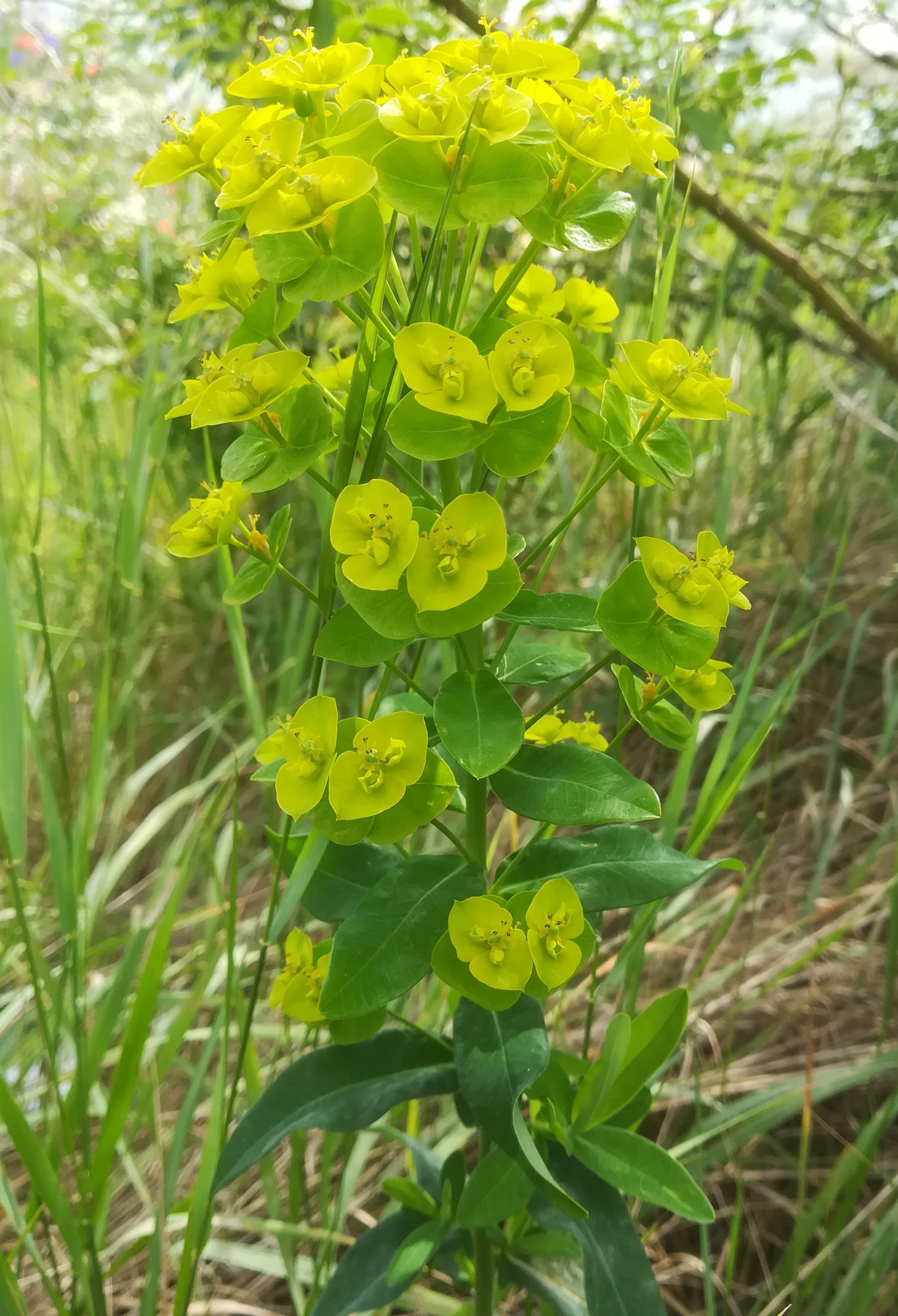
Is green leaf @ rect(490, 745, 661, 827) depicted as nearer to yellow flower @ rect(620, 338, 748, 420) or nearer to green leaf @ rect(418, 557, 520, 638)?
green leaf @ rect(418, 557, 520, 638)

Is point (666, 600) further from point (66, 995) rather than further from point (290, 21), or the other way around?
point (290, 21)

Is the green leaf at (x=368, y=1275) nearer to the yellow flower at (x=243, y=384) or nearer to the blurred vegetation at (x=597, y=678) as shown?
the blurred vegetation at (x=597, y=678)

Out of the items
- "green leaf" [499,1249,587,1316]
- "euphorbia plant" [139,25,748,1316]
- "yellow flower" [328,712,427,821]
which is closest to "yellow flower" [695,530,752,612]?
"euphorbia plant" [139,25,748,1316]

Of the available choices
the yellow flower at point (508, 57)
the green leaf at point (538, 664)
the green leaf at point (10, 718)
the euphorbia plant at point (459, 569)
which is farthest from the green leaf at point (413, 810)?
the yellow flower at point (508, 57)

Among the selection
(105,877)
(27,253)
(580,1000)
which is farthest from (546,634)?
(27,253)

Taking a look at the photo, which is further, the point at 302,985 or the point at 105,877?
the point at 105,877

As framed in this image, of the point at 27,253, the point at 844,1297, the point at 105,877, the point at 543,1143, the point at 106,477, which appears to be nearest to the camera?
the point at 543,1143
